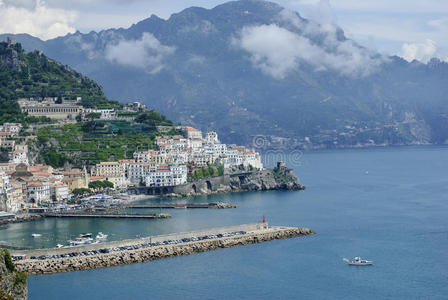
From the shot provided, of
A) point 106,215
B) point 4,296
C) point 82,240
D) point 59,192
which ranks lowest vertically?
point 82,240

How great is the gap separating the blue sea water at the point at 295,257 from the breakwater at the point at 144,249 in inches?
31.6

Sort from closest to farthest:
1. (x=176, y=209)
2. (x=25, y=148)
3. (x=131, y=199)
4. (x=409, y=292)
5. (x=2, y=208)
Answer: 1. (x=409, y=292)
2. (x=2, y=208)
3. (x=176, y=209)
4. (x=131, y=199)
5. (x=25, y=148)

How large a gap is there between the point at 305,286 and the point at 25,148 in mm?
46347

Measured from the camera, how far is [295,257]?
4759cm

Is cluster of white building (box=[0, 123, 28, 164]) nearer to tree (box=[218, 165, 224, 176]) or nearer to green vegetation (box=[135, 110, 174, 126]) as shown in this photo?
green vegetation (box=[135, 110, 174, 126])

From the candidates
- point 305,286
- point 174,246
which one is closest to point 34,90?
point 174,246

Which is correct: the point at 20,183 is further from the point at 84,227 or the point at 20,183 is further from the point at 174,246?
the point at 174,246

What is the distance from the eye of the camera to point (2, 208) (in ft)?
209

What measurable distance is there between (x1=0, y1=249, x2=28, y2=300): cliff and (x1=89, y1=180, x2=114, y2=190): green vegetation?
157 ft

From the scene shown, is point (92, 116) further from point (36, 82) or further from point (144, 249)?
point (144, 249)

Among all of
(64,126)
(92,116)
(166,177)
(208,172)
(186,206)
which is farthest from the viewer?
(92,116)

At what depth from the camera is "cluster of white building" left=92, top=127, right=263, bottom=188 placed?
81.9 m

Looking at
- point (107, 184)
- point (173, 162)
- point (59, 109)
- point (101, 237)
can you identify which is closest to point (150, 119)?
point (59, 109)

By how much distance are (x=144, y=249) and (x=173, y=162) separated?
40568 millimetres
